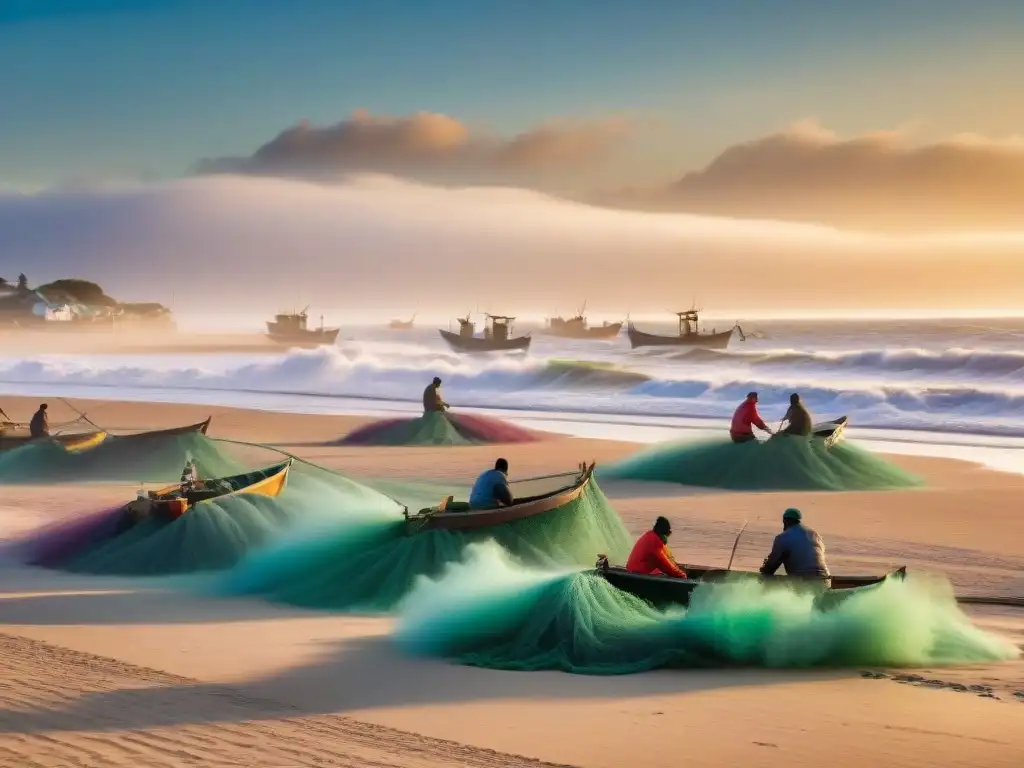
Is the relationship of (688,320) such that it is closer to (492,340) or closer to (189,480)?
Result: (492,340)

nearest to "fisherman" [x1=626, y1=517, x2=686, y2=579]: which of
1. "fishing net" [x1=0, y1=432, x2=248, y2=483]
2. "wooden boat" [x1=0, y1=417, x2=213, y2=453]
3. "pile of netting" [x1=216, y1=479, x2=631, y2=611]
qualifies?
"pile of netting" [x1=216, y1=479, x2=631, y2=611]

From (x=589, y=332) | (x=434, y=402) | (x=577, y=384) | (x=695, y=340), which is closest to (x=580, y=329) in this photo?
(x=589, y=332)

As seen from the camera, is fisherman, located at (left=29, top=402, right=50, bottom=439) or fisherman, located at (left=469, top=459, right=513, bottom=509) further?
fisherman, located at (left=29, top=402, right=50, bottom=439)

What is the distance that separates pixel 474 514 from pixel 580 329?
5764 inches

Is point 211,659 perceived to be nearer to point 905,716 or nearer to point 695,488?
point 905,716

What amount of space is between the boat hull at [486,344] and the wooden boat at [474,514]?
8133 cm

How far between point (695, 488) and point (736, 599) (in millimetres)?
13064

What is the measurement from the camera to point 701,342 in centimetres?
11025

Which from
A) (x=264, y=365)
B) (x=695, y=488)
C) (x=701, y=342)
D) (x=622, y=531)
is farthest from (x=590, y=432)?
(x=701, y=342)

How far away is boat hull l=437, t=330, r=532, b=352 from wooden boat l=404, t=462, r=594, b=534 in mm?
81332

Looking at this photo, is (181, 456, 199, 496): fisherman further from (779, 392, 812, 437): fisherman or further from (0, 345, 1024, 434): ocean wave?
(0, 345, 1024, 434): ocean wave

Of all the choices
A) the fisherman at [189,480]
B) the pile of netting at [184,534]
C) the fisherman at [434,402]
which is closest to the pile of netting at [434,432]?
the fisherman at [434,402]

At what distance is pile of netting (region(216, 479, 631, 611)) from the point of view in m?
14.1

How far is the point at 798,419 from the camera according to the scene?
2398 centimetres
